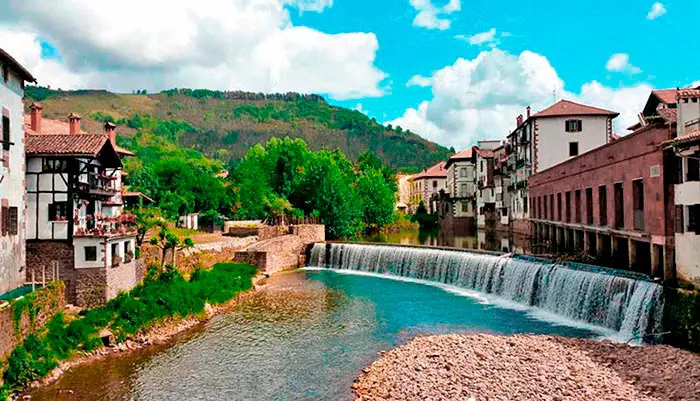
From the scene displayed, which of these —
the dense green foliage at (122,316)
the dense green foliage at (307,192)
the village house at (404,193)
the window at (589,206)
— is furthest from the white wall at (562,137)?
the village house at (404,193)

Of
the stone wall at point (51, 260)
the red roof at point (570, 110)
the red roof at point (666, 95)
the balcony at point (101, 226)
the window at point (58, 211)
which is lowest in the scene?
the stone wall at point (51, 260)

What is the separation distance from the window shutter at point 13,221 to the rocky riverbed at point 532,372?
1504 cm

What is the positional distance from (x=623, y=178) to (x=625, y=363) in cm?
1010

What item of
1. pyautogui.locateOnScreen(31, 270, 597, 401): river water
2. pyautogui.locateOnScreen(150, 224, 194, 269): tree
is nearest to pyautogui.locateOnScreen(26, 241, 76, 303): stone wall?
pyautogui.locateOnScreen(31, 270, 597, 401): river water

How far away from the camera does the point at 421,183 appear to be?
106m

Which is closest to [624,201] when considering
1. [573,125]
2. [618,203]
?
[618,203]

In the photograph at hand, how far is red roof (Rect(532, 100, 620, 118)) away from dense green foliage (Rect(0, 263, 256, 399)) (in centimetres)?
2923

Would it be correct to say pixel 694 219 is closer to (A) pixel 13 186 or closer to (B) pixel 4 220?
(B) pixel 4 220

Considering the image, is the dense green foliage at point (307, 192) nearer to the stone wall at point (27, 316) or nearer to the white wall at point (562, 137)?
the white wall at point (562, 137)

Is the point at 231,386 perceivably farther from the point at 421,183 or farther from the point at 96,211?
the point at 421,183

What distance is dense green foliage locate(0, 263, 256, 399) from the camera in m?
16.6

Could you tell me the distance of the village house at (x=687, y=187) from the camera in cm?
1694

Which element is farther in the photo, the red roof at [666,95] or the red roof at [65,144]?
the red roof at [666,95]

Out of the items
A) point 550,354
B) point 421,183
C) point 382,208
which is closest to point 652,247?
point 550,354
